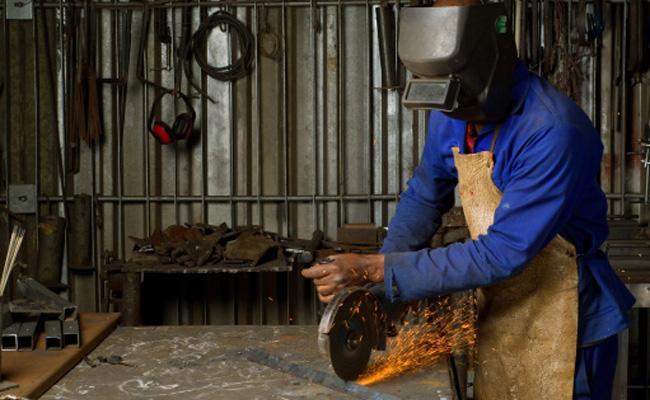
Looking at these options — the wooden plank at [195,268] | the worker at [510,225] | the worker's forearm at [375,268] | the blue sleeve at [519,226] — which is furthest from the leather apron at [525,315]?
the wooden plank at [195,268]

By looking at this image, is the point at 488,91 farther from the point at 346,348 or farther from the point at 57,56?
the point at 57,56

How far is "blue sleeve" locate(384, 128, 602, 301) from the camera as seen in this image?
2605 millimetres

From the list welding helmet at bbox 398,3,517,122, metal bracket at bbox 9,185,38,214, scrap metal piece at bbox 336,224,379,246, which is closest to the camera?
welding helmet at bbox 398,3,517,122

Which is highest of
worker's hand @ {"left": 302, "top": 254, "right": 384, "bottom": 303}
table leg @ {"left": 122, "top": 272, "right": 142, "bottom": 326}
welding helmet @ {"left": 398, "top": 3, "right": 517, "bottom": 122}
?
welding helmet @ {"left": 398, "top": 3, "right": 517, "bottom": 122}

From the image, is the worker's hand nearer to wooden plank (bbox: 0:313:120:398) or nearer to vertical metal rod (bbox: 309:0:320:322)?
wooden plank (bbox: 0:313:120:398)

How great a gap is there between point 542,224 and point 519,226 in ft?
0.21

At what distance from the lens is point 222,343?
326 cm

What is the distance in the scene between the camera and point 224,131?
6383mm

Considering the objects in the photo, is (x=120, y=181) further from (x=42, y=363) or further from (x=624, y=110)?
(x=42, y=363)

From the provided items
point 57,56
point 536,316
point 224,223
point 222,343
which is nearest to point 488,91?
point 536,316

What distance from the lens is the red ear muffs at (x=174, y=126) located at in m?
6.11

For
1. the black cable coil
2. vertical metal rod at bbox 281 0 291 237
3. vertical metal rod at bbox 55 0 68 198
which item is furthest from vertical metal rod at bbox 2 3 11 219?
vertical metal rod at bbox 281 0 291 237

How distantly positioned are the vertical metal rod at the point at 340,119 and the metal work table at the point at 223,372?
3041mm

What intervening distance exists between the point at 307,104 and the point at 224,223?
3.19 feet
